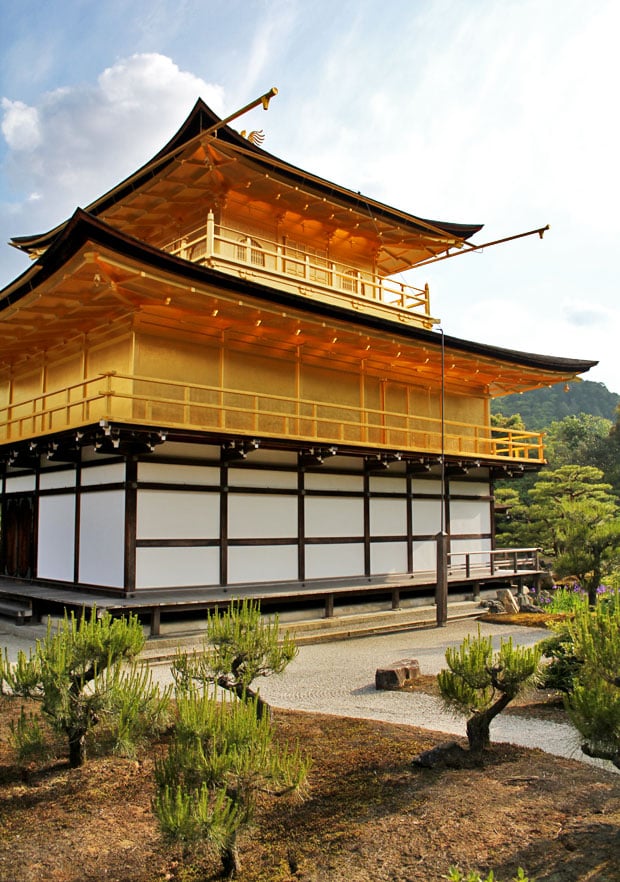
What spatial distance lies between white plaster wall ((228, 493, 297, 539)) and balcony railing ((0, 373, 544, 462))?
150cm

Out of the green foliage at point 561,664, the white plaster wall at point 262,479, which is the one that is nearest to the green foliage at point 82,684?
the green foliage at point 561,664

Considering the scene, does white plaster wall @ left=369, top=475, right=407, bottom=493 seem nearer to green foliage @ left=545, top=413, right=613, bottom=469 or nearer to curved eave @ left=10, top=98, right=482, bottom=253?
curved eave @ left=10, top=98, right=482, bottom=253

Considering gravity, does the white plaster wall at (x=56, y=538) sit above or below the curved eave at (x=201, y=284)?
below

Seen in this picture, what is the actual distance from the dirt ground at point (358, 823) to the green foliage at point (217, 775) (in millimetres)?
329

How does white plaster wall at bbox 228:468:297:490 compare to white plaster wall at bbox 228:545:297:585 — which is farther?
white plaster wall at bbox 228:468:297:490

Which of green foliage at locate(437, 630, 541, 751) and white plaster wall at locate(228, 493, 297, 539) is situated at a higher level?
white plaster wall at locate(228, 493, 297, 539)

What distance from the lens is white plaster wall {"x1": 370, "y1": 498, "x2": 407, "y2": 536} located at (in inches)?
697

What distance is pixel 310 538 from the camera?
53.3ft

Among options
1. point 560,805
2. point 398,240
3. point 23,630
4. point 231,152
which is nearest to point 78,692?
point 560,805

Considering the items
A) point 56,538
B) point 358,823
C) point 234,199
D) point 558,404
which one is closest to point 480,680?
point 358,823

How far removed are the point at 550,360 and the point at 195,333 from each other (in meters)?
10.9

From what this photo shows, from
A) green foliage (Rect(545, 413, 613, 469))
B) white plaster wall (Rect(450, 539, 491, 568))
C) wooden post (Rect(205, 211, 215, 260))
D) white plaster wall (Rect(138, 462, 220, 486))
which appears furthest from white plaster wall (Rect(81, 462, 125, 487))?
green foliage (Rect(545, 413, 613, 469))

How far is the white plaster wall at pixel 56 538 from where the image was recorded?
15344 millimetres

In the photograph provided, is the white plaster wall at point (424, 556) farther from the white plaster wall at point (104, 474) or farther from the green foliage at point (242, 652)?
the green foliage at point (242, 652)
